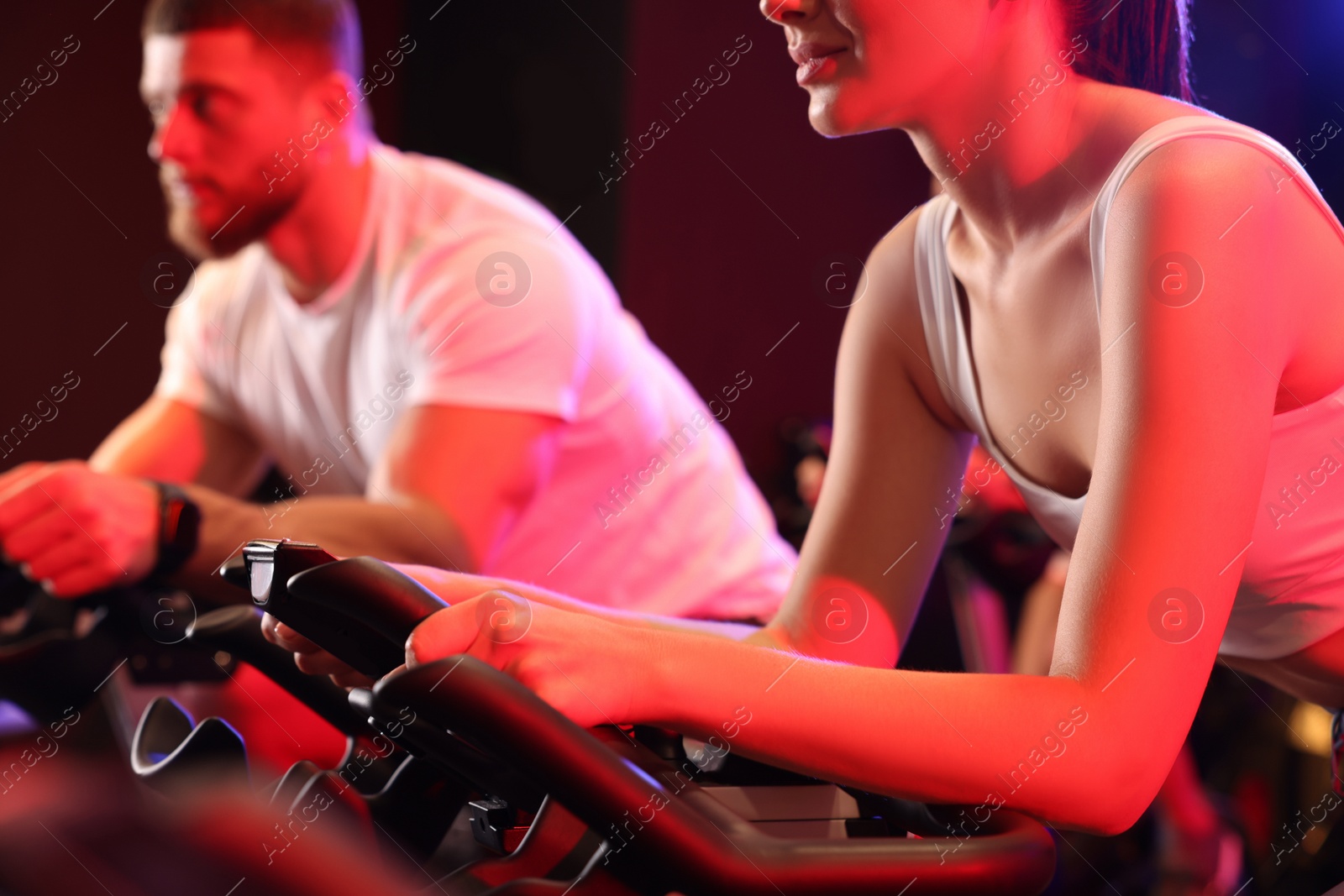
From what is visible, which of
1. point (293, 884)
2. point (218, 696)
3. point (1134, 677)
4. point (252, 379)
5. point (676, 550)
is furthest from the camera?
point (252, 379)

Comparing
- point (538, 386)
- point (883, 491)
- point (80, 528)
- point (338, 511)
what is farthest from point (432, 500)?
point (883, 491)

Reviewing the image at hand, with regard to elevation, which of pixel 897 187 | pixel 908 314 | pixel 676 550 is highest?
pixel 908 314

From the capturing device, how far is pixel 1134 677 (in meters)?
0.78

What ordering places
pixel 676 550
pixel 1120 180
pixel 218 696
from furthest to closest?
pixel 676 550 → pixel 218 696 → pixel 1120 180

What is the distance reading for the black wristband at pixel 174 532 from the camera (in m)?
1.55

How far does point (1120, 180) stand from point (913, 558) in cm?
47

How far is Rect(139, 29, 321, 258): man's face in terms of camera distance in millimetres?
2137

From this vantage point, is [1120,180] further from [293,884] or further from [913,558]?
[293,884]

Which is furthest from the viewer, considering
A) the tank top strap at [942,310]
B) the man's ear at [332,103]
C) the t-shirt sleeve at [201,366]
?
the t-shirt sleeve at [201,366]

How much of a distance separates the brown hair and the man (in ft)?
3.46

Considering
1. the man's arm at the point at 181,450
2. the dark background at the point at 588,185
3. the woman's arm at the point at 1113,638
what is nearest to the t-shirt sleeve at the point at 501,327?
the man's arm at the point at 181,450

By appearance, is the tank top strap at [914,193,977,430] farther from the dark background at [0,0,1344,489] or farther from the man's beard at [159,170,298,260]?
the dark background at [0,0,1344,489]

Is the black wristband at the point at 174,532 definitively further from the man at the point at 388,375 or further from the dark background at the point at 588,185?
the dark background at the point at 588,185

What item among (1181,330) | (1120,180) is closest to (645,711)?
(1181,330)
